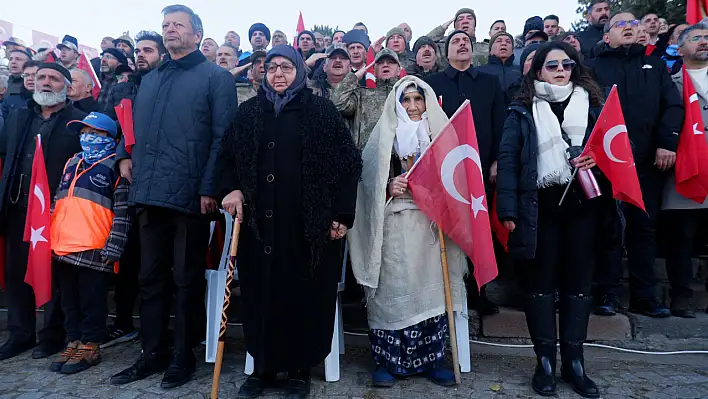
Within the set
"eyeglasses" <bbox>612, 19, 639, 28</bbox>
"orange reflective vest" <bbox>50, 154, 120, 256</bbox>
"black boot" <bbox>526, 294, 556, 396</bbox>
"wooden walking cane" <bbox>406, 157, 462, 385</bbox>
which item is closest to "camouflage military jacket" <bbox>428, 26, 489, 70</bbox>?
"eyeglasses" <bbox>612, 19, 639, 28</bbox>

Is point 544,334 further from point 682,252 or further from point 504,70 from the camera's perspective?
point 504,70

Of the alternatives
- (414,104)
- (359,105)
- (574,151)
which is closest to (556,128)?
(574,151)

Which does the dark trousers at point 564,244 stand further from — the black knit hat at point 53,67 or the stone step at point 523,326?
the black knit hat at point 53,67

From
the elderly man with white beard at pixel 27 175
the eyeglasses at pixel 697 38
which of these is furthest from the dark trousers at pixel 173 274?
the eyeglasses at pixel 697 38

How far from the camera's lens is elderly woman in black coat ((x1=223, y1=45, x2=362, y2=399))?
10.2 ft

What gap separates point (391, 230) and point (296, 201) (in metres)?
0.75

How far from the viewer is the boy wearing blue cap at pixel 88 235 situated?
3666 millimetres

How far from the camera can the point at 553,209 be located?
10.4 ft

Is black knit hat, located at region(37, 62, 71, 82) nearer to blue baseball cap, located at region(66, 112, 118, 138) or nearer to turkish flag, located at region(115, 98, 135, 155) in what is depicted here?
blue baseball cap, located at region(66, 112, 118, 138)

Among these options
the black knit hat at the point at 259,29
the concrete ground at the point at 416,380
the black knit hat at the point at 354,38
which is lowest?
the concrete ground at the point at 416,380

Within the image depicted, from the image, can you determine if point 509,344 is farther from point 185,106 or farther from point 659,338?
point 185,106

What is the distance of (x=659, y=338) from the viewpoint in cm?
410

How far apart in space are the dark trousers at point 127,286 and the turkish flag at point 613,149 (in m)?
3.70

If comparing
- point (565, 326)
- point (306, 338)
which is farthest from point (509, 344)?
point (306, 338)
